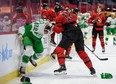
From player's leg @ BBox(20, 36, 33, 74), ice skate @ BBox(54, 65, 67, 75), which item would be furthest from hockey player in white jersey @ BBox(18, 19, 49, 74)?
ice skate @ BBox(54, 65, 67, 75)

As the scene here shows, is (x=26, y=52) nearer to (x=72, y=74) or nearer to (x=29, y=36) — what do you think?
(x=29, y=36)

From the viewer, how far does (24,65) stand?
5738mm

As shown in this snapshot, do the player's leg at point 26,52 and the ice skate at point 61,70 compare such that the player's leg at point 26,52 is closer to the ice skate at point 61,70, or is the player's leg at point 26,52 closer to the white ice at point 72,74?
the white ice at point 72,74

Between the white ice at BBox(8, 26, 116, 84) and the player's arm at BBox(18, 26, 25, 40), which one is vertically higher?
the player's arm at BBox(18, 26, 25, 40)

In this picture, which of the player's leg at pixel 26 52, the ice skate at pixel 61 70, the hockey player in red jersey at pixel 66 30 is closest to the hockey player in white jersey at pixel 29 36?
the player's leg at pixel 26 52

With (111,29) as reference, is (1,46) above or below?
above

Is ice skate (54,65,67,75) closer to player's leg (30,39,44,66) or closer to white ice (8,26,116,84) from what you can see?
white ice (8,26,116,84)

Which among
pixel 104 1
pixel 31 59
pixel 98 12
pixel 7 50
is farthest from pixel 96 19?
pixel 104 1

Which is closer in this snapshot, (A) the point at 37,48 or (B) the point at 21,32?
(B) the point at 21,32

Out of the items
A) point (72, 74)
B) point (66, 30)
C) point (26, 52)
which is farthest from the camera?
point (72, 74)

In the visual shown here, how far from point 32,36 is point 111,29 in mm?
8038

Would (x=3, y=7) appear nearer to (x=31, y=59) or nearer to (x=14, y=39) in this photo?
(x=14, y=39)

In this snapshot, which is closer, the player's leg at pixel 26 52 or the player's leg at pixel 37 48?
the player's leg at pixel 26 52

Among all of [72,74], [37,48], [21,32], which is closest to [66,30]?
[37,48]
